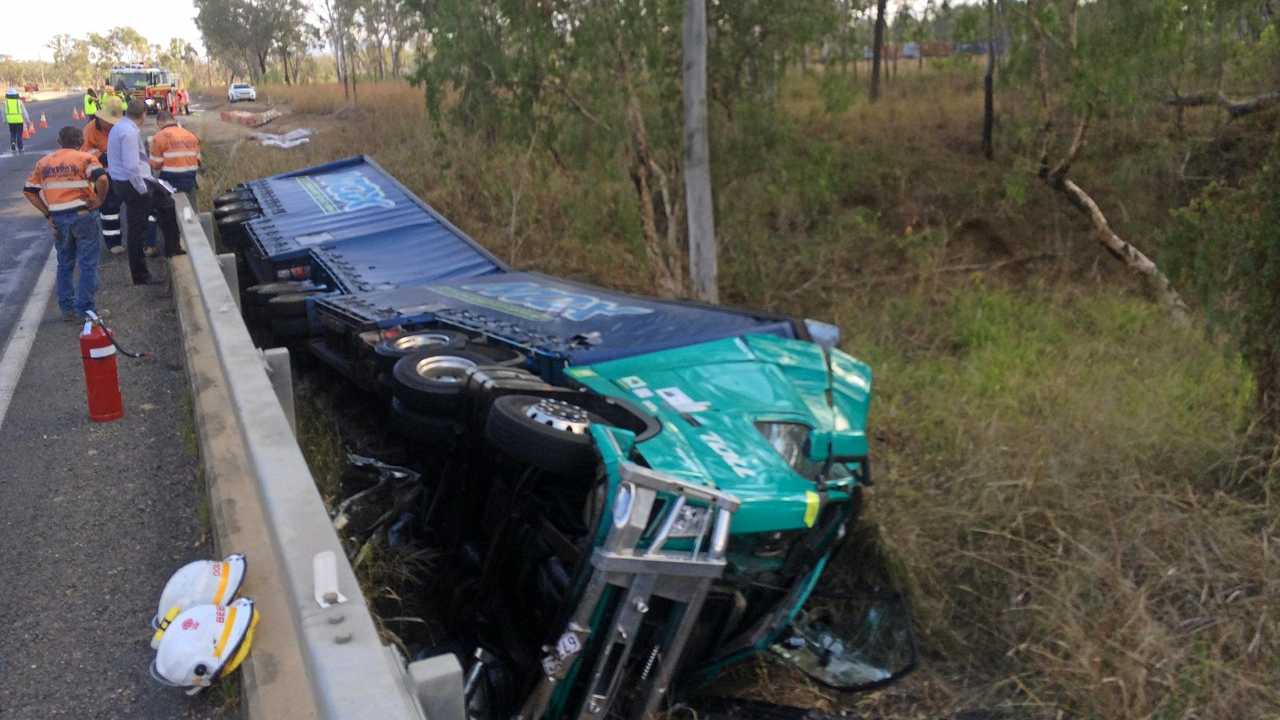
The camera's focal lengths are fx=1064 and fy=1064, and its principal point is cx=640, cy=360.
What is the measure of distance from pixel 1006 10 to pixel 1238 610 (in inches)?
408

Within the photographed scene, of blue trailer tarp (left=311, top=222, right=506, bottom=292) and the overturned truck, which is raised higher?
blue trailer tarp (left=311, top=222, right=506, bottom=292)

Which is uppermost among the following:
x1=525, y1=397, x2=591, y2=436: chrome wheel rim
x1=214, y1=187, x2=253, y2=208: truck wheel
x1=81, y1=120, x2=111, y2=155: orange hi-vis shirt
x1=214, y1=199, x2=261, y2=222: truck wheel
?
x1=81, y1=120, x2=111, y2=155: orange hi-vis shirt

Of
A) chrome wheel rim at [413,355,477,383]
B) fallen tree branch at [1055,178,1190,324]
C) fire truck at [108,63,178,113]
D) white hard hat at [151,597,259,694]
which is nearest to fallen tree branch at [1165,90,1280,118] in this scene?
fallen tree branch at [1055,178,1190,324]

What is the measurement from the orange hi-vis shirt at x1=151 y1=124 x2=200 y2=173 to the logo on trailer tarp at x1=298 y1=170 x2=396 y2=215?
1127 millimetres

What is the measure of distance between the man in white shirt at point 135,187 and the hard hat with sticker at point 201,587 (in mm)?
6926

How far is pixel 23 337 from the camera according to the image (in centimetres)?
766

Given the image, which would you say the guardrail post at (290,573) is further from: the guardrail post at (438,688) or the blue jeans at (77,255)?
the blue jeans at (77,255)

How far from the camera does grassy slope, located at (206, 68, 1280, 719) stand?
4477 mm

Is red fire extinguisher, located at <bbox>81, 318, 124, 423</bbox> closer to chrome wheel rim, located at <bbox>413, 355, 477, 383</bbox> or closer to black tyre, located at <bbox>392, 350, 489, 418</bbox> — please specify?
black tyre, located at <bbox>392, 350, 489, 418</bbox>

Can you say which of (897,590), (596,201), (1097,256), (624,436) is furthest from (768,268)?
(624,436)

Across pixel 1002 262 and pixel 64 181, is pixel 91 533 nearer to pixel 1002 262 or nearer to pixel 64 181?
pixel 64 181

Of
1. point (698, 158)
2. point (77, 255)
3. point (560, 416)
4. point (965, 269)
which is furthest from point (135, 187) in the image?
point (965, 269)

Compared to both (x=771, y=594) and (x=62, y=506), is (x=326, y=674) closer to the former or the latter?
(x=771, y=594)

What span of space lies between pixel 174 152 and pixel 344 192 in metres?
2.03
